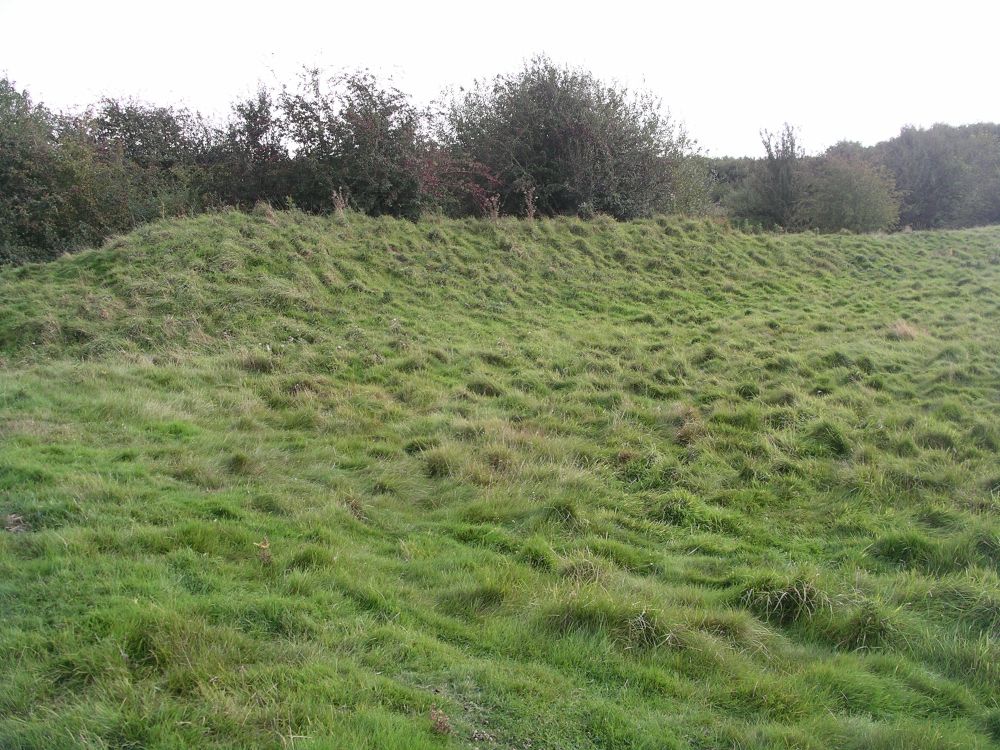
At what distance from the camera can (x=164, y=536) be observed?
4.94m

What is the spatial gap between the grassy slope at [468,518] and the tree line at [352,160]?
12.9 feet

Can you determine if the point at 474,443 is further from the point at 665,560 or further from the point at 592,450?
the point at 665,560

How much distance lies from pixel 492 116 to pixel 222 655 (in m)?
23.2

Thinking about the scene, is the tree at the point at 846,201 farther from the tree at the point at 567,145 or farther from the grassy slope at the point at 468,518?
the grassy slope at the point at 468,518

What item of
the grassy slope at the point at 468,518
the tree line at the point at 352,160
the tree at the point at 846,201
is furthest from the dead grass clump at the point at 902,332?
the tree at the point at 846,201

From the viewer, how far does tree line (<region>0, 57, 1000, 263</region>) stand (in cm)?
1647

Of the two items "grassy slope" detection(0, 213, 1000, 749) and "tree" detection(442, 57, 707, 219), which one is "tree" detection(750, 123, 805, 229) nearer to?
"tree" detection(442, 57, 707, 219)

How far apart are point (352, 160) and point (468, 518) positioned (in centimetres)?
1537

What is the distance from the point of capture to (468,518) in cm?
643

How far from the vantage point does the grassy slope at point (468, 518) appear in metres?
3.61

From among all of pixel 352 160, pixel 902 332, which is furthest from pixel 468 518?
pixel 352 160

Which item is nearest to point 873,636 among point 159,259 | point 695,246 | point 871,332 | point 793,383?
point 793,383

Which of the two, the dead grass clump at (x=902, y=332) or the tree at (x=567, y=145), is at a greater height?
the tree at (x=567, y=145)

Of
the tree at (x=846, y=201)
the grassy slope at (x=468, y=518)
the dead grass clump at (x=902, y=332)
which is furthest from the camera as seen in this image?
the tree at (x=846, y=201)
